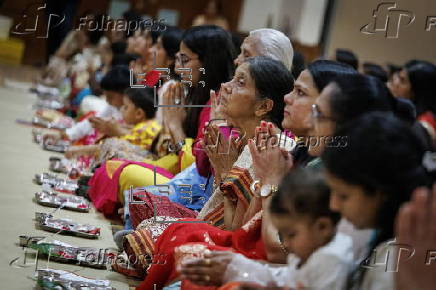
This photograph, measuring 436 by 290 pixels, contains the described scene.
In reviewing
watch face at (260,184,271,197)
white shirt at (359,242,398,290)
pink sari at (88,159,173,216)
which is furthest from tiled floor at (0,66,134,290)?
white shirt at (359,242,398,290)

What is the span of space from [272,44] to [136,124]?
5.38 ft

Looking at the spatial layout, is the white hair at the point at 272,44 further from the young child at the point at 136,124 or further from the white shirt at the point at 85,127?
the white shirt at the point at 85,127

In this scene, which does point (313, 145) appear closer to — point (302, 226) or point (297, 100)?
point (297, 100)

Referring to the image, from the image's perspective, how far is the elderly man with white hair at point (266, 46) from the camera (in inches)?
139

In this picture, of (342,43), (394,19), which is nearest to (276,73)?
(394,19)

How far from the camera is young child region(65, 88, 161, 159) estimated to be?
4.67 metres

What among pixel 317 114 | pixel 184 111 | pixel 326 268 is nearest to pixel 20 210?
pixel 184 111

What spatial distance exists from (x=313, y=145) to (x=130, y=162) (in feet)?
6.23

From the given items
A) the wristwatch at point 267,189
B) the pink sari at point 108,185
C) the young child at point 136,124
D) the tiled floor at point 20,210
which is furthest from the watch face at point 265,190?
the young child at point 136,124

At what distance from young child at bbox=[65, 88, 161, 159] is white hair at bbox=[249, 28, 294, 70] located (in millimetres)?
1261

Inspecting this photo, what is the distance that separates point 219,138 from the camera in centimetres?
303

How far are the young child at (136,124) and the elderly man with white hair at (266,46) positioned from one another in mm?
1220

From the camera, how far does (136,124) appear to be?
4.96 meters

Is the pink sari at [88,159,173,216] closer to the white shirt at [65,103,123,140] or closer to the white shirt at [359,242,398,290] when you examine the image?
the white shirt at [65,103,123,140]
